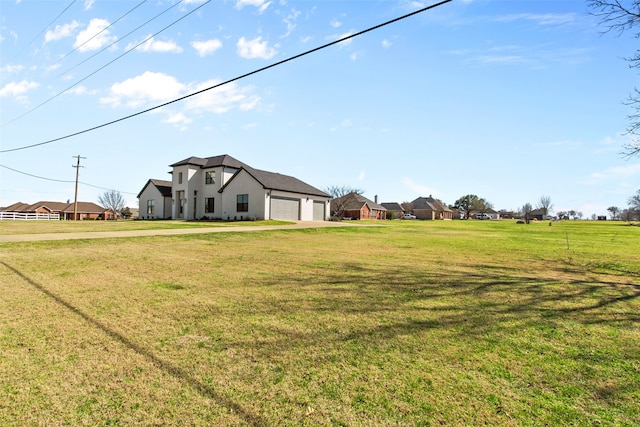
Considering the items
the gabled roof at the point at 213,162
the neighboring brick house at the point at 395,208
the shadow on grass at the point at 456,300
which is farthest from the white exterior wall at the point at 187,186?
the neighboring brick house at the point at 395,208

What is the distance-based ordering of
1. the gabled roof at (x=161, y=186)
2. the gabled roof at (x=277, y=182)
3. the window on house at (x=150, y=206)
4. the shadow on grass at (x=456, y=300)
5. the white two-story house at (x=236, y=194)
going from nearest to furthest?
1. the shadow on grass at (x=456, y=300)
2. the white two-story house at (x=236, y=194)
3. the gabled roof at (x=277, y=182)
4. the gabled roof at (x=161, y=186)
5. the window on house at (x=150, y=206)

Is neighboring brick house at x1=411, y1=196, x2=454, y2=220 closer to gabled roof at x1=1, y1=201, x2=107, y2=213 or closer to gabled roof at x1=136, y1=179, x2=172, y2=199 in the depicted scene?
gabled roof at x1=136, y1=179, x2=172, y2=199

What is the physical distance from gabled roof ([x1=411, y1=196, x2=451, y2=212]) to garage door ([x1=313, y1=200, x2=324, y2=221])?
219ft

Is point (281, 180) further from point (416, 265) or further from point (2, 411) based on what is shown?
point (2, 411)

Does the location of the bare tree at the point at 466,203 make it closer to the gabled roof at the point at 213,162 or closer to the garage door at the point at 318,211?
the garage door at the point at 318,211

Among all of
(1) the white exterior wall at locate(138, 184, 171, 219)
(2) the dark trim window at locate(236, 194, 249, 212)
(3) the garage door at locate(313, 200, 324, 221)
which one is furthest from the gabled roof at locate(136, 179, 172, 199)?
(3) the garage door at locate(313, 200, 324, 221)

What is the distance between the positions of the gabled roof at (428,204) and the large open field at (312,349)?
3837 inches

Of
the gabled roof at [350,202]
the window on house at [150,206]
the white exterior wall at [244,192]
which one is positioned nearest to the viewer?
the white exterior wall at [244,192]

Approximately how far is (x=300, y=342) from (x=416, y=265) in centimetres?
665

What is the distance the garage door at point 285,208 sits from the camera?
35906 millimetres

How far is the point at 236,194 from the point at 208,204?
18.3 feet

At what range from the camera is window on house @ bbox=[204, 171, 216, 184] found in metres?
40.2

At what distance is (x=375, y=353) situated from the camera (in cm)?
392

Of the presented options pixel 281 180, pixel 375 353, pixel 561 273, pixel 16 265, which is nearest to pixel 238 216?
pixel 281 180
